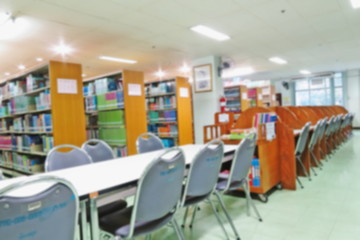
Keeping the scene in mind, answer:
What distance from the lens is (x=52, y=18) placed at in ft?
11.8

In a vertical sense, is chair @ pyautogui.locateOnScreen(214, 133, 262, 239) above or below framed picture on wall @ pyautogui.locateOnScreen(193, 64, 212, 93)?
below

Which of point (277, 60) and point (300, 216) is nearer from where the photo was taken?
point (300, 216)

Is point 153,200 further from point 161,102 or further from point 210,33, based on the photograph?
point 161,102

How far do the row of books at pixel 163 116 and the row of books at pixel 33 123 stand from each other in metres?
2.72

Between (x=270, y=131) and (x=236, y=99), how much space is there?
4.46m

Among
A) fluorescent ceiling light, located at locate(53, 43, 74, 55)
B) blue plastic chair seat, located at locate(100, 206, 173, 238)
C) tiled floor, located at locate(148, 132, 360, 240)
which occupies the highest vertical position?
fluorescent ceiling light, located at locate(53, 43, 74, 55)

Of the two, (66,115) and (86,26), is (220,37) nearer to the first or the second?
(86,26)

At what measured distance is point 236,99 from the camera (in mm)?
7539

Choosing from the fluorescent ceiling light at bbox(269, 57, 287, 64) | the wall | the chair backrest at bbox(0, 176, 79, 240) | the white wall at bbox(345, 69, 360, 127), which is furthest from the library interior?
the wall

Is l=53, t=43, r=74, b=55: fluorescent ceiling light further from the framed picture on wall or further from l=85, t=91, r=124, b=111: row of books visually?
the framed picture on wall

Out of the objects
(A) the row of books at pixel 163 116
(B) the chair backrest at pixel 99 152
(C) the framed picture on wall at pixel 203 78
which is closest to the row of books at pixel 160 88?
(A) the row of books at pixel 163 116

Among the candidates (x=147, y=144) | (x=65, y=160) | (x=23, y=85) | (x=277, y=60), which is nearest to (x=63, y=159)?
(x=65, y=160)

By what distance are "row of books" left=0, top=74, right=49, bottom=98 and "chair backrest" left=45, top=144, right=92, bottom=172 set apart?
2505mm

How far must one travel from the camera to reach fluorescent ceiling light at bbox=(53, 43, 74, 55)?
4.97 m
